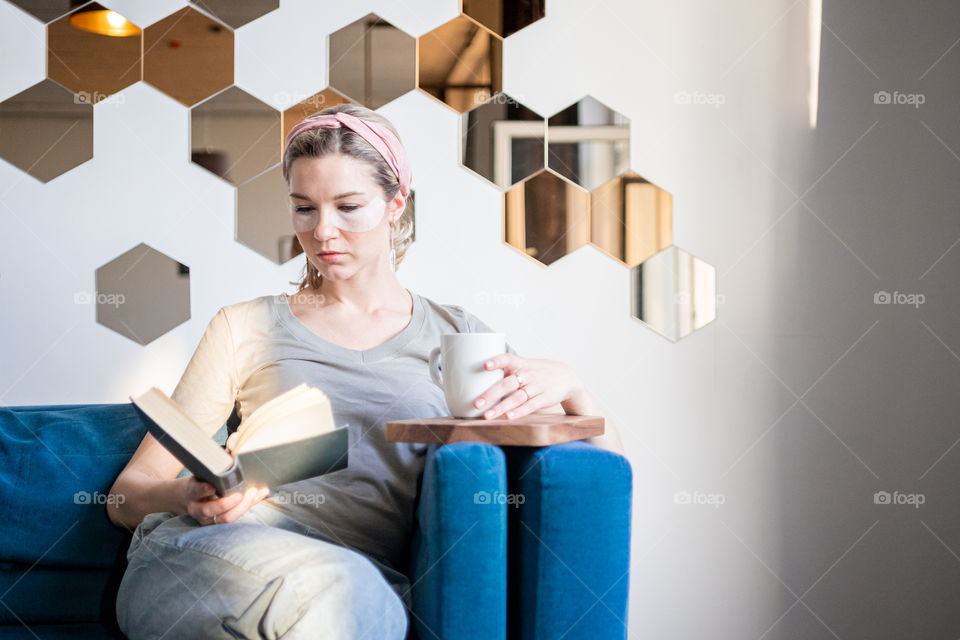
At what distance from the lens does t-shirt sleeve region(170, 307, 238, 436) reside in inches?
44.9

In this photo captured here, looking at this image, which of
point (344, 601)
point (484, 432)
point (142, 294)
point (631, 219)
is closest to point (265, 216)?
point (142, 294)

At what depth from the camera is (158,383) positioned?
1619 mm

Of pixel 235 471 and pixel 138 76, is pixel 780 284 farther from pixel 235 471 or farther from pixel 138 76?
pixel 138 76

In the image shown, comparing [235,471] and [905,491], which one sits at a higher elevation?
[235,471]

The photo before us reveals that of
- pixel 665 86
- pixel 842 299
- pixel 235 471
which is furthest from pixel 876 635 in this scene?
pixel 235 471

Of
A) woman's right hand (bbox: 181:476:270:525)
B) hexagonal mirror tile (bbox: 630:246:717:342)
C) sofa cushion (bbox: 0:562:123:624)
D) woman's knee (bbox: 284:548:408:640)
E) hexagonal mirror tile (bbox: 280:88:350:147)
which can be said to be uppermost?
hexagonal mirror tile (bbox: 280:88:350:147)

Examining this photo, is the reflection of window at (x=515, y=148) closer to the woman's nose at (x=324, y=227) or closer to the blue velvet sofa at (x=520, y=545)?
the woman's nose at (x=324, y=227)

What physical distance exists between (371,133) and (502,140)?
52cm

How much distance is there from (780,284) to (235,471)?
1.26 meters

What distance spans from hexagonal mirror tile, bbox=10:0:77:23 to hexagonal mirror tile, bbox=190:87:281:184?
351mm

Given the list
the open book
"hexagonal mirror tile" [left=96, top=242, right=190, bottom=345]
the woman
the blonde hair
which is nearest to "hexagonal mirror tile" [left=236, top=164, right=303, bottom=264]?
"hexagonal mirror tile" [left=96, top=242, right=190, bottom=345]

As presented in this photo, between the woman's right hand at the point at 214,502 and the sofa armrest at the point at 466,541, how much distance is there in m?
0.22

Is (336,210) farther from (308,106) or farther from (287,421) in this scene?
(308,106)

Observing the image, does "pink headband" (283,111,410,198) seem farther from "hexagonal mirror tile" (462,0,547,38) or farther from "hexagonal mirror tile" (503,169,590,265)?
"hexagonal mirror tile" (462,0,547,38)
